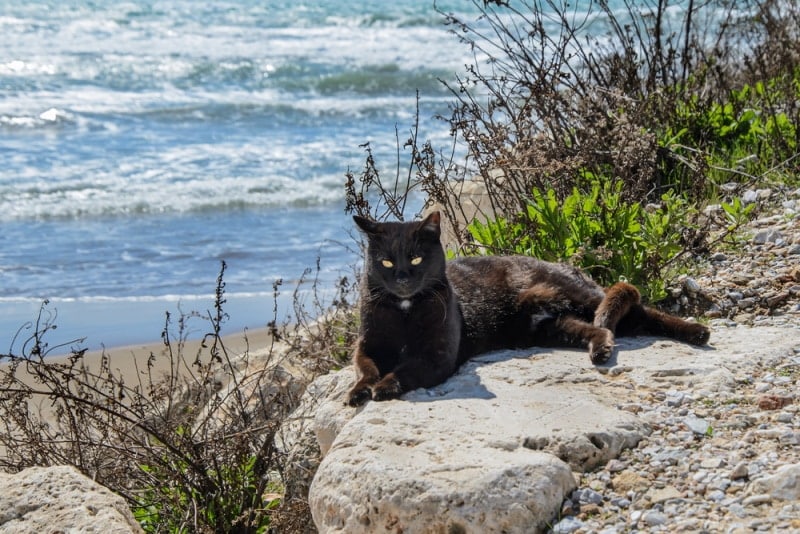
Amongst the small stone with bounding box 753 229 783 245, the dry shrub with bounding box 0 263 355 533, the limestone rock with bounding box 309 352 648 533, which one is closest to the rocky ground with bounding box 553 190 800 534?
the limestone rock with bounding box 309 352 648 533

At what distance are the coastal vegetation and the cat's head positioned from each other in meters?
0.80

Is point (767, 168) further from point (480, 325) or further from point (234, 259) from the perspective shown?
point (234, 259)

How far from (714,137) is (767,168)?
57 cm

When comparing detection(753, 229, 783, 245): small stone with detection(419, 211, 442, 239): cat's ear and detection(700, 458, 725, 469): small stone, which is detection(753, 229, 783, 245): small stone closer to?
→ detection(419, 211, 442, 239): cat's ear

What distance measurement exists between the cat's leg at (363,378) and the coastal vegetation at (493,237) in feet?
1.65

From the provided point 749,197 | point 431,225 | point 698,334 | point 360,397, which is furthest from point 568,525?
point 749,197

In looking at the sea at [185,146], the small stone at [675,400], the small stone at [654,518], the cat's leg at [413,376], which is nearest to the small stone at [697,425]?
the small stone at [675,400]

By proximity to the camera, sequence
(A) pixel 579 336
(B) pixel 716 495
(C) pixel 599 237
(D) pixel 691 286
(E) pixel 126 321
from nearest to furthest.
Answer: (B) pixel 716 495 < (A) pixel 579 336 < (D) pixel 691 286 < (C) pixel 599 237 < (E) pixel 126 321

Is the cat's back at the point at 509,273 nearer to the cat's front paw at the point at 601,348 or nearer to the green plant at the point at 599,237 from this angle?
the green plant at the point at 599,237

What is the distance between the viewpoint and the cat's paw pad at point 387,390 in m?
4.91

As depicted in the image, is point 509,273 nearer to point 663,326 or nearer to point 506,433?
point 663,326

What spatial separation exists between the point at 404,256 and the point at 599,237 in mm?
1828

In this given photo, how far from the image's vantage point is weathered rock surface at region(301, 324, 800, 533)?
389cm

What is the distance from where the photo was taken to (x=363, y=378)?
5141 millimetres
